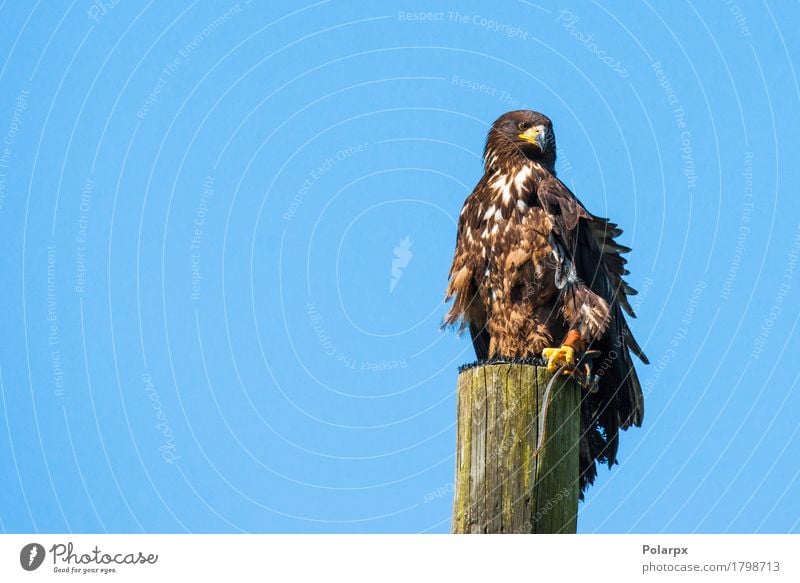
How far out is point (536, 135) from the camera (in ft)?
39.3

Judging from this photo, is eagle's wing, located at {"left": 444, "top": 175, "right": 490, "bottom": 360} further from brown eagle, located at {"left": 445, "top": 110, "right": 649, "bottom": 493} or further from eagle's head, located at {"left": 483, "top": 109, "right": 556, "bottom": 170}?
eagle's head, located at {"left": 483, "top": 109, "right": 556, "bottom": 170}

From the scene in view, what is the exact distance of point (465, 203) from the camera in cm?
1197

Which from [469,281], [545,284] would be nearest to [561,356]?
[545,284]

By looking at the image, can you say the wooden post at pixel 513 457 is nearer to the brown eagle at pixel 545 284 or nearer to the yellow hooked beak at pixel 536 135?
the brown eagle at pixel 545 284

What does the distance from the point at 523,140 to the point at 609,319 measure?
247 centimetres

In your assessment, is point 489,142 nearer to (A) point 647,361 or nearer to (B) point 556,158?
(B) point 556,158

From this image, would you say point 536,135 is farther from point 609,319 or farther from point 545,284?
point 609,319

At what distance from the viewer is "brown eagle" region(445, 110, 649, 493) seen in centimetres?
1060

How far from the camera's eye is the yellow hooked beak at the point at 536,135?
39.1 feet

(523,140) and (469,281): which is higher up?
(523,140)
